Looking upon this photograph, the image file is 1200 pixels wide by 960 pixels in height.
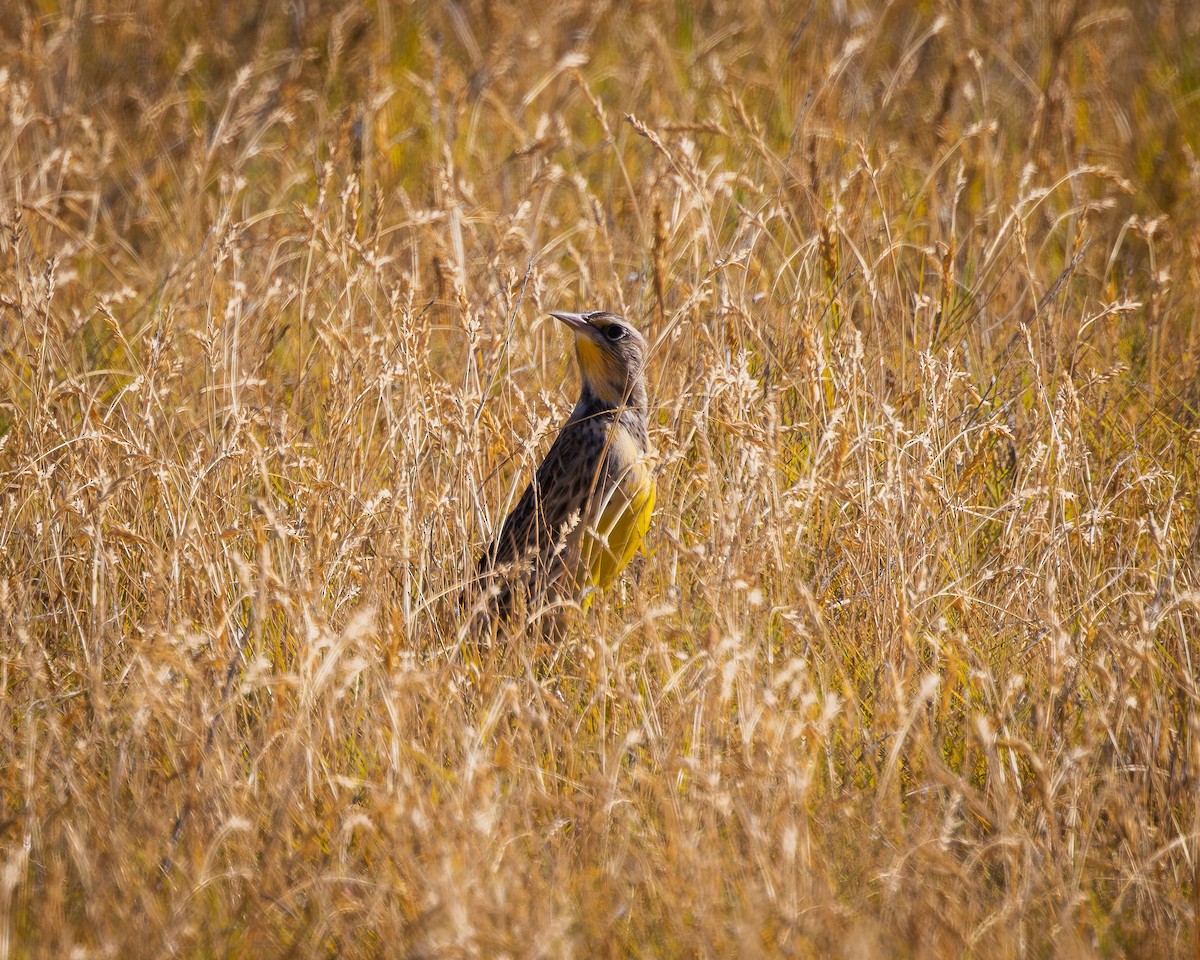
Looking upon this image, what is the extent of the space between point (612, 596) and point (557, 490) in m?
0.43

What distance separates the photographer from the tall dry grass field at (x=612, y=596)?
225cm

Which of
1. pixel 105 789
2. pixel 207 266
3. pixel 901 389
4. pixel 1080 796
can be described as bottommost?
pixel 1080 796

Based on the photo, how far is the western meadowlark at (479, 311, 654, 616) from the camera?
3707 millimetres

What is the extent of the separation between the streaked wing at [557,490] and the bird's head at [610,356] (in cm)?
19

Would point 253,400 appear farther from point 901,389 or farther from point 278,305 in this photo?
point 901,389

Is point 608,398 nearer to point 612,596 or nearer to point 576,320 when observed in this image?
point 576,320

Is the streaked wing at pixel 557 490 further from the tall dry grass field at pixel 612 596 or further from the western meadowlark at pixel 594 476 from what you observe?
the tall dry grass field at pixel 612 596

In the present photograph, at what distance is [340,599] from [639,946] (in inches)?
45.0

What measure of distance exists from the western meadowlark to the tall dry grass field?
12cm

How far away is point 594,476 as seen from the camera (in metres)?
3.55

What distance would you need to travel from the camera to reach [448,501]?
3.25 meters

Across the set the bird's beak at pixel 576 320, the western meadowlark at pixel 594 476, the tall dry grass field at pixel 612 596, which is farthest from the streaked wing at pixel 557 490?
the bird's beak at pixel 576 320

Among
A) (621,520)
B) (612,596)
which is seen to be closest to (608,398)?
(621,520)

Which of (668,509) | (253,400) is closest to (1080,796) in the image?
(668,509)
